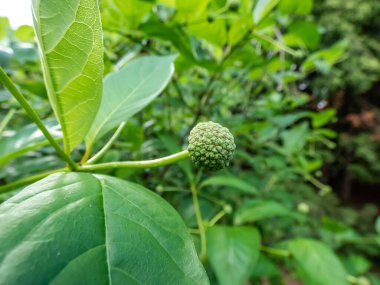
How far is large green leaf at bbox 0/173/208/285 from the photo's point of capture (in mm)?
310

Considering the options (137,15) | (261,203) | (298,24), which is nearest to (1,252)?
(137,15)

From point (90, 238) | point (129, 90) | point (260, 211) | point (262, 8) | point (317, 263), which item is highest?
point (262, 8)

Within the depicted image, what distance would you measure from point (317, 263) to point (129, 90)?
94 centimetres

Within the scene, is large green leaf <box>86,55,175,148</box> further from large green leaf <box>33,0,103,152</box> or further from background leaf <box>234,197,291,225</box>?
background leaf <box>234,197,291,225</box>

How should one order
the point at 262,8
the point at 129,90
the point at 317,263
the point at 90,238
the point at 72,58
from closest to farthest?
the point at 90,238 → the point at 72,58 → the point at 129,90 → the point at 262,8 → the point at 317,263

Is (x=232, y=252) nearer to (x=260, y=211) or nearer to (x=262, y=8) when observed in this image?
(x=260, y=211)

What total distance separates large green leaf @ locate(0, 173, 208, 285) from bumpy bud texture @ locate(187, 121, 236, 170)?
0.09 metres

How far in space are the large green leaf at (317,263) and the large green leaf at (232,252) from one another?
0.28 metres

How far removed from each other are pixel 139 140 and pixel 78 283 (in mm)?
715

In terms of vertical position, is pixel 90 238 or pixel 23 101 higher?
pixel 23 101

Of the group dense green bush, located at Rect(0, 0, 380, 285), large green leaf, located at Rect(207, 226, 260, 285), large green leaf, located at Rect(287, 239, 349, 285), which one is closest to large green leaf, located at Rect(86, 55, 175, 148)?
dense green bush, located at Rect(0, 0, 380, 285)

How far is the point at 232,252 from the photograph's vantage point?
3.16 ft

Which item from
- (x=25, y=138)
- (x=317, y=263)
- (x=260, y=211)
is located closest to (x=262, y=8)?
(x=25, y=138)

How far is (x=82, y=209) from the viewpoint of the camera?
375 mm
